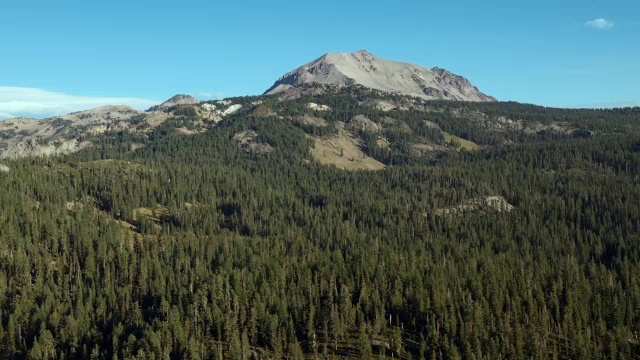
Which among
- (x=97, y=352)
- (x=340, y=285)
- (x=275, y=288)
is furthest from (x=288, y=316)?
(x=97, y=352)

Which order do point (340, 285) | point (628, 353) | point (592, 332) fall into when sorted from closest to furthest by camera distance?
point (628, 353)
point (592, 332)
point (340, 285)

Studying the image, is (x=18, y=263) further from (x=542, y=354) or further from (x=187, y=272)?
(x=542, y=354)

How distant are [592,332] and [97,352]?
5312 inches

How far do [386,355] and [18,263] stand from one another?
12899 cm

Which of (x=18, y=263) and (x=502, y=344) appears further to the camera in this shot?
(x=18, y=263)

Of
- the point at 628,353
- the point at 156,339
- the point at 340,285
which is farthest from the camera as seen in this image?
the point at 340,285

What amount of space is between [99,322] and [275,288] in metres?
51.4

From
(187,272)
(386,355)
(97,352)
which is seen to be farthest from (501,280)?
(97,352)

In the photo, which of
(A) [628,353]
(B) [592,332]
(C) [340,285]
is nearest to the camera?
(A) [628,353]

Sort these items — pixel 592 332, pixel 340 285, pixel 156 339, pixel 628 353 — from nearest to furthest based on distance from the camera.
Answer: pixel 156 339 → pixel 628 353 → pixel 592 332 → pixel 340 285

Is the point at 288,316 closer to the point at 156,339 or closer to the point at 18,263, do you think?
the point at 156,339

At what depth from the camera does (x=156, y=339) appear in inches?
5167

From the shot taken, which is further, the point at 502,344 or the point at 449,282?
the point at 449,282

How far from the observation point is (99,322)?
15600 centimetres
